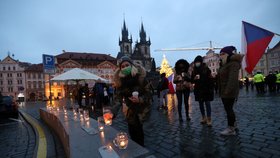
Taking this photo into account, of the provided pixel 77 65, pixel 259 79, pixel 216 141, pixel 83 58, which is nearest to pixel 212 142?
pixel 216 141

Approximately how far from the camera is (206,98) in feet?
17.1

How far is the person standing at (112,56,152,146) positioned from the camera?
126 inches

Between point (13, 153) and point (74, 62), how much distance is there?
2810 inches

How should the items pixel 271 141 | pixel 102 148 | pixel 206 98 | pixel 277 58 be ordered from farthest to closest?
pixel 277 58 → pixel 206 98 → pixel 271 141 → pixel 102 148

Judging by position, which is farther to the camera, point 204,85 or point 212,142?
point 204,85

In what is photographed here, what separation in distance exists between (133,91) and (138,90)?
3.4 inches

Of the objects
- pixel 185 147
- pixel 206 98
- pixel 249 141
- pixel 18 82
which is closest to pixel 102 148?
pixel 185 147

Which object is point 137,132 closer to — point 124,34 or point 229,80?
point 229,80

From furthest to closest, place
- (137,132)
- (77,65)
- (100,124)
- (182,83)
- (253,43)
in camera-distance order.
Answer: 1. (77,65)
2. (253,43)
3. (182,83)
4. (100,124)
5. (137,132)

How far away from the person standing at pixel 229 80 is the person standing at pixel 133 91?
1.93m

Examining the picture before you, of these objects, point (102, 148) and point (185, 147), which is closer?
point (102, 148)

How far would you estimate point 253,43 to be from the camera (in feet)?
25.5

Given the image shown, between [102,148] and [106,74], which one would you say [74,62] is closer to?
[106,74]

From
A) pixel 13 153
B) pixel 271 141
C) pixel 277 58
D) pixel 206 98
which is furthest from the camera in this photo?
pixel 277 58
